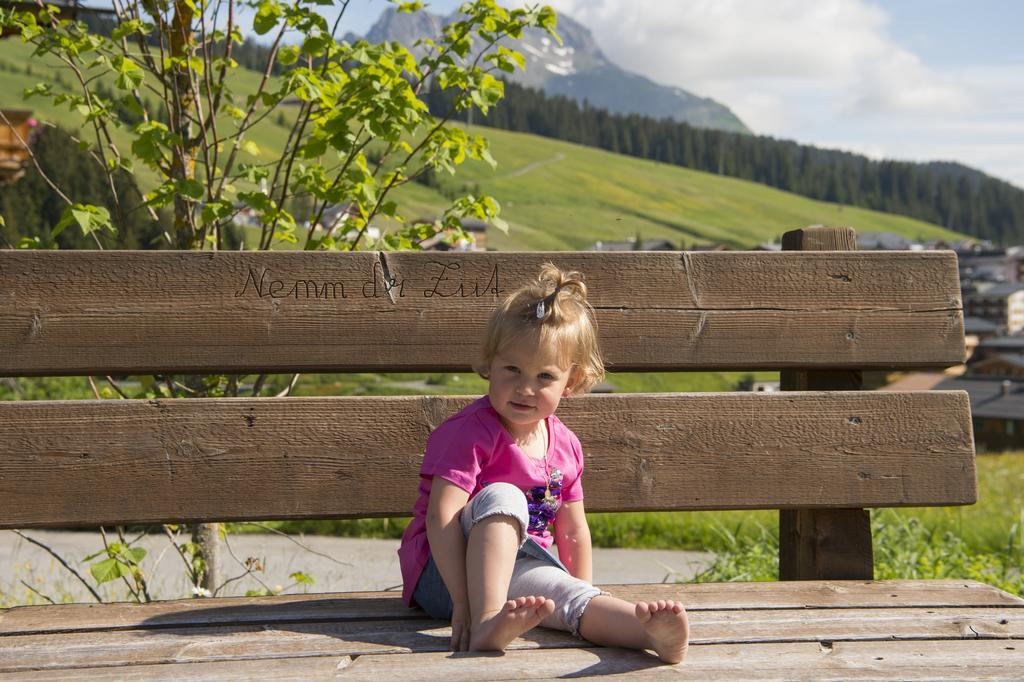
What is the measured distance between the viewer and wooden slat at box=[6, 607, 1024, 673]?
6.92 feet

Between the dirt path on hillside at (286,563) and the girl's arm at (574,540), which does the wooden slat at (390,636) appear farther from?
the dirt path on hillside at (286,563)

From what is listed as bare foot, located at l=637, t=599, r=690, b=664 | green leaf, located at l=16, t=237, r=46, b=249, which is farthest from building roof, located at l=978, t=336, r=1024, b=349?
bare foot, located at l=637, t=599, r=690, b=664

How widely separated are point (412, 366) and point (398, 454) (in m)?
0.24

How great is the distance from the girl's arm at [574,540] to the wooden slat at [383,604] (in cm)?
17

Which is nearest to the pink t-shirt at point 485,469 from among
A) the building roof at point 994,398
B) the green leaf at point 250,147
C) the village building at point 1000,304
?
the green leaf at point 250,147

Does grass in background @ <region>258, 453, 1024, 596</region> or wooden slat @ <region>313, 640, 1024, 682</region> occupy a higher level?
wooden slat @ <region>313, 640, 1024, 682</region>

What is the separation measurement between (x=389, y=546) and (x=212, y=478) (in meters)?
7.32

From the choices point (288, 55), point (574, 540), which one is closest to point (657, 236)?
point (288, 55)

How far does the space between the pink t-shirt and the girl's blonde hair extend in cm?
17

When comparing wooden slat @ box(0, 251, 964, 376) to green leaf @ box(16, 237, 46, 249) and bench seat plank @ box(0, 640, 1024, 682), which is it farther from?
green leaf @ box(16, 237, 46, 249)

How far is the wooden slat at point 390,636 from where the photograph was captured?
2109 millimetres

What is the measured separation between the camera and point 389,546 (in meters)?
9.82

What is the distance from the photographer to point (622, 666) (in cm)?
Result: 203

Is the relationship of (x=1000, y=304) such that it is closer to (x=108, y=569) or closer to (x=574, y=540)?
(x=574, y=540)
